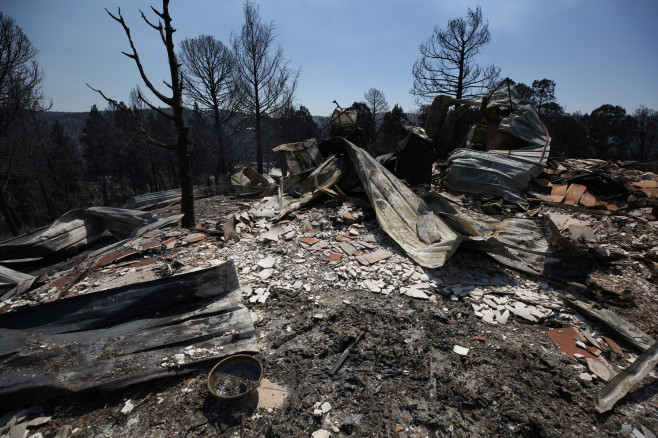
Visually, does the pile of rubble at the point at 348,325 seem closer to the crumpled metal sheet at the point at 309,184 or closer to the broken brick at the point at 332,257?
the broken brick at the point at 332,257

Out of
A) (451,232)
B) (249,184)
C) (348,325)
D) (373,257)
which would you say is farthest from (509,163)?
(249,184)

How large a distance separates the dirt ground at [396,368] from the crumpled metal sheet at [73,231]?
197cm

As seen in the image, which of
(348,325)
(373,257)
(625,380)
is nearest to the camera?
(625,380)

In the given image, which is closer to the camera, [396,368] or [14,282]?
[396,368]

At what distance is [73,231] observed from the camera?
188 inches

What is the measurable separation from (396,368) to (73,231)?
550 centimetres

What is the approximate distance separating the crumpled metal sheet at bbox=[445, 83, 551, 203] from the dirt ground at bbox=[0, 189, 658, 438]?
7.67 ft

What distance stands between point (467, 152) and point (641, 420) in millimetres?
5455

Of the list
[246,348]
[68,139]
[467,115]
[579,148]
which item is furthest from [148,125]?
[579,148]

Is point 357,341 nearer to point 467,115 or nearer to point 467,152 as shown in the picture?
point 467,152

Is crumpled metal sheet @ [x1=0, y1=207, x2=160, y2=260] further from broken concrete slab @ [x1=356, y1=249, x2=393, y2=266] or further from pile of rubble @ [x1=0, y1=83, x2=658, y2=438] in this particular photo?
broken concrete slab @ [x1=356, y1=249, x2=393, y2=266]

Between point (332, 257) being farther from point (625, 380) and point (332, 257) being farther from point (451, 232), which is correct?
point (625, 380)

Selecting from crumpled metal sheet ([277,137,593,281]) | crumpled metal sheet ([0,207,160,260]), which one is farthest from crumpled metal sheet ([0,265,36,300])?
crumpled metal sheet ([277,137,593,281])

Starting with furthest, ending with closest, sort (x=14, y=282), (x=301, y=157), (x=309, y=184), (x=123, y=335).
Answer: (x=301, y=157)
(x=309, y=184)
(x=14, y=282)
(x=123, y=335)
